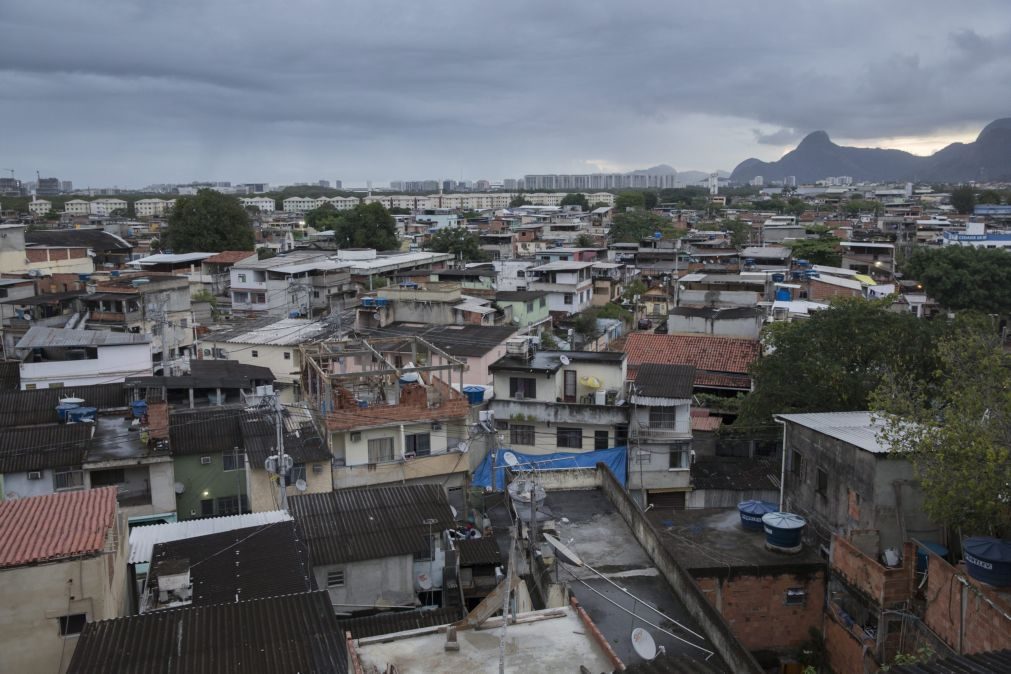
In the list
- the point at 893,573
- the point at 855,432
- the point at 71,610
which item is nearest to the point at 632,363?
the point at 855,432

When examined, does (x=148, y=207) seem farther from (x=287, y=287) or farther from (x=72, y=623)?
(x=72, y=623)

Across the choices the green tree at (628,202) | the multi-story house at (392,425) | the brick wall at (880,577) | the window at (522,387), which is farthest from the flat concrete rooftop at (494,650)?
the green tree at (628,202)

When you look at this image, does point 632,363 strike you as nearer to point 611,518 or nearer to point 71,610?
point 611,518

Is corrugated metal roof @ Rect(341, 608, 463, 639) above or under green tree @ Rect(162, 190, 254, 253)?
under

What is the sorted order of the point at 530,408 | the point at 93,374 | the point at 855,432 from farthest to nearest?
the point at 93,374, the point at 530,408, the point at 855,432

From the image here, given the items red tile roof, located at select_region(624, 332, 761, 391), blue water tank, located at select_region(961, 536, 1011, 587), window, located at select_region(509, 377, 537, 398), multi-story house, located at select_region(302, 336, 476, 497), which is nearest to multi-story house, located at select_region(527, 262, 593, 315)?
red tile roof, located at select_region(624, 332, 761, 391)

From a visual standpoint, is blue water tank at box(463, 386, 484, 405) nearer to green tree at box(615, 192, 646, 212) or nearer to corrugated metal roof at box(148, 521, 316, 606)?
corrugated metal roof at box(148, 521, 316, 606)

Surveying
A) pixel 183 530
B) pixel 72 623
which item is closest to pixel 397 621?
pixel 183 530
